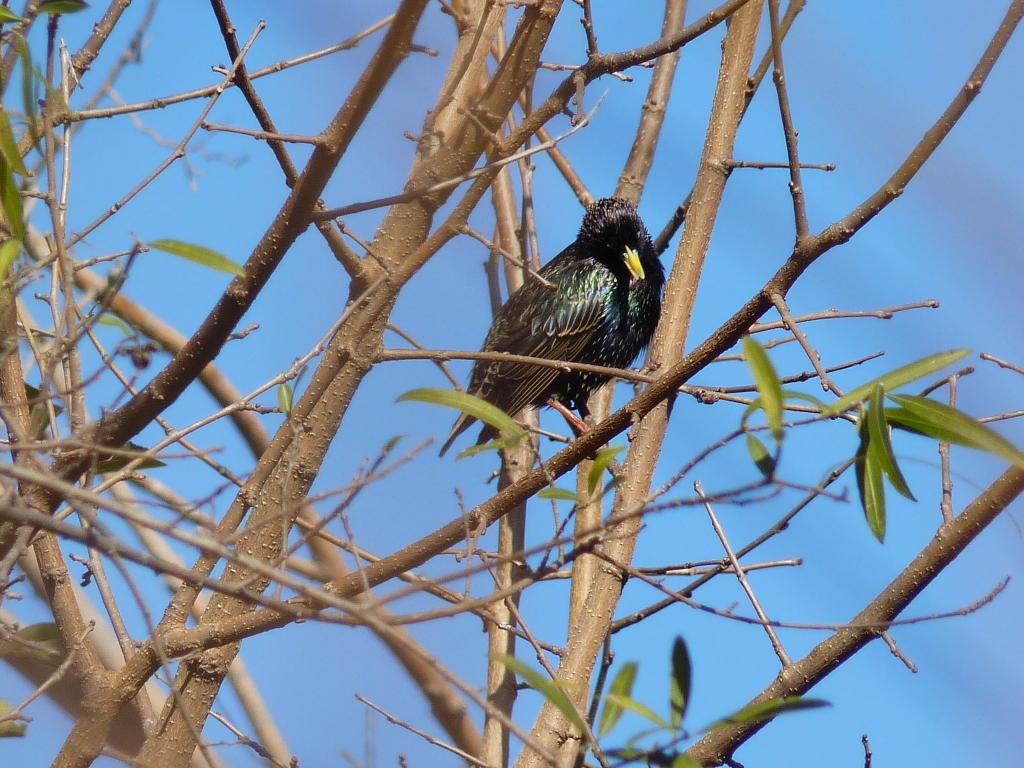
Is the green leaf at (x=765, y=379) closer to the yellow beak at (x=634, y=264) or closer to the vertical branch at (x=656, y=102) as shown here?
the vertical branch at (x=656, y=102)

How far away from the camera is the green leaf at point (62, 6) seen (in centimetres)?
217

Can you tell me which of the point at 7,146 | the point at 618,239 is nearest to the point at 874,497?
the point at 7,146

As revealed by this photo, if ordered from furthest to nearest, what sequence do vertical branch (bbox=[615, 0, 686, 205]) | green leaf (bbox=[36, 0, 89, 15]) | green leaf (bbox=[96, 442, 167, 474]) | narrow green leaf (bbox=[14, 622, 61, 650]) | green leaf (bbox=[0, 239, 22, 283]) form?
vertical branch (bbox=[615, 0, 686, 205]) → narrow green leaf (bbox=[14, 622, 61, 650]) → green leaf (bbox=[96, 442, 167, 474]) → green leaf (bbox=[36, 0, 89, 15]) → green leaf (bbox=[0, 239, 22, 283])

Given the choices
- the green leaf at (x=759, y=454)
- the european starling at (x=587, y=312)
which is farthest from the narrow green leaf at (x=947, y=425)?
the european starling at (x=587, y=312)

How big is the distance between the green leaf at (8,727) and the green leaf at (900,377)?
1620mm

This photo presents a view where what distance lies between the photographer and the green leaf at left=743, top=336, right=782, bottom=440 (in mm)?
1548

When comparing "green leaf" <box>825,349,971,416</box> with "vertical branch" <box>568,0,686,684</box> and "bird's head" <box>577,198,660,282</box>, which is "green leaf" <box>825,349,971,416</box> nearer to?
"vertical branch" <box>568,0,686,684</box>

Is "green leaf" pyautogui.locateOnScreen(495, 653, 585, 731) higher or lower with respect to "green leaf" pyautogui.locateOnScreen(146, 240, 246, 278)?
lower

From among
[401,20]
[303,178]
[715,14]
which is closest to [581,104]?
[715,14]

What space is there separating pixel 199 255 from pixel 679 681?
1.01 metres

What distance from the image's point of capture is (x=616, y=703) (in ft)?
5.74

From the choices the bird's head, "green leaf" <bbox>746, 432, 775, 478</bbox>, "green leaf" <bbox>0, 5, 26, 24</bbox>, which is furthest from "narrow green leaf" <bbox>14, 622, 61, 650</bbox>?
the bird's head

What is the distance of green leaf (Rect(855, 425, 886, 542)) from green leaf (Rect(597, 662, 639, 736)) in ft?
1.42

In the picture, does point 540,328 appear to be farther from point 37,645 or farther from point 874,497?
point 874,497
